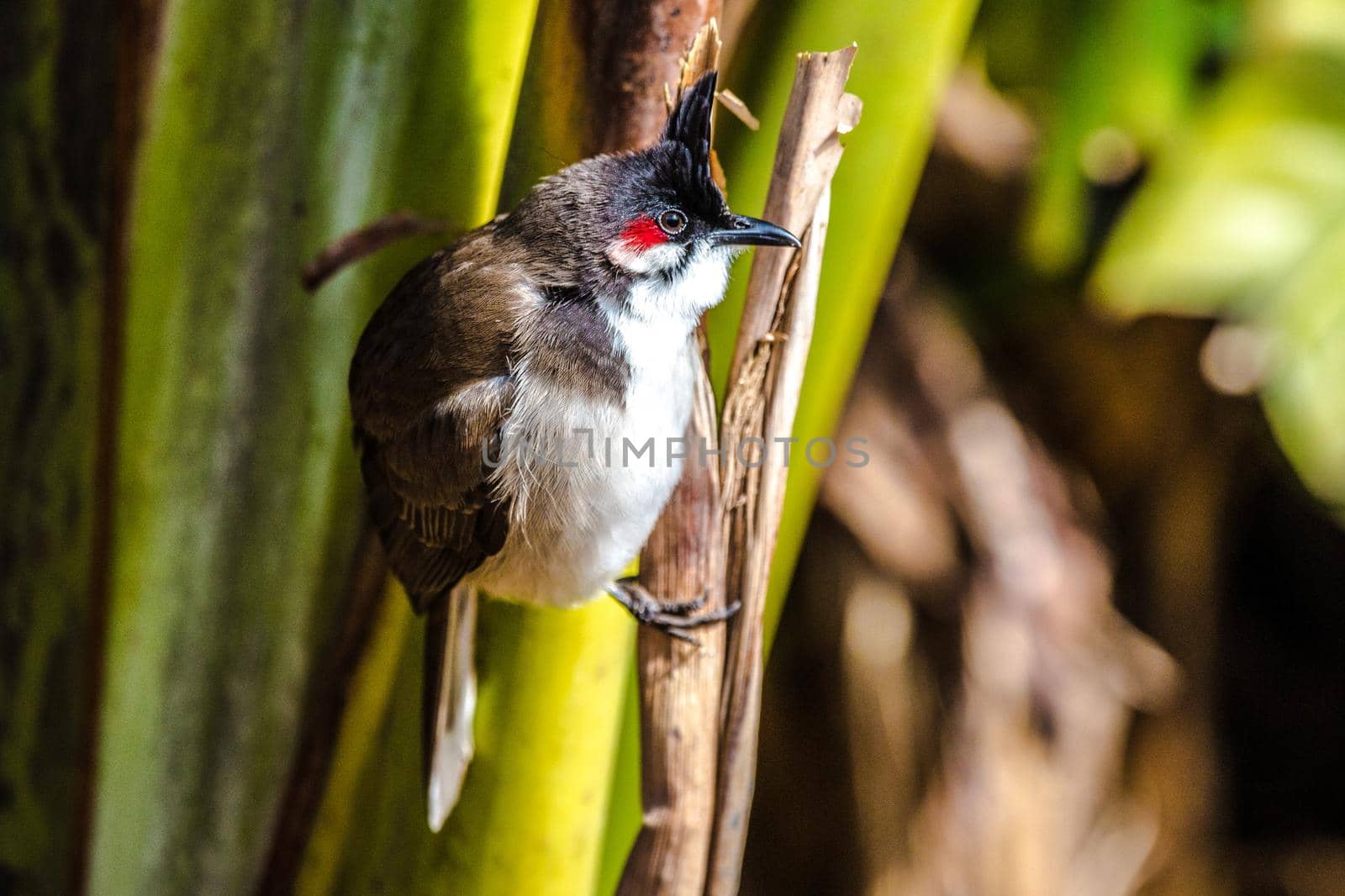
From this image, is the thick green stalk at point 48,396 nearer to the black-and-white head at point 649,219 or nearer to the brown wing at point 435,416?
the brown wing at point 435,416

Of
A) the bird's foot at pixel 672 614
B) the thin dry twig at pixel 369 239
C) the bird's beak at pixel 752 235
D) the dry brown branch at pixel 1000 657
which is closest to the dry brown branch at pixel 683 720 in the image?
the bird's foot at pixel 672 614

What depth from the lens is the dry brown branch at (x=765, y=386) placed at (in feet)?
2.55

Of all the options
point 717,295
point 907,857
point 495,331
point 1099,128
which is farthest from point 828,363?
point 907,857

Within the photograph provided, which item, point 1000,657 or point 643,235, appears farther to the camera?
point 1000,657

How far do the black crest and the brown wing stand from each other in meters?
0.19

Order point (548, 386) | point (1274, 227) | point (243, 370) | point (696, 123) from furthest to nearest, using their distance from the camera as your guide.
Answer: point (1274, 227)
point (243, 370)
point (548, 386)
point (696, 123)

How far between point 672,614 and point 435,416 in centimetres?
28

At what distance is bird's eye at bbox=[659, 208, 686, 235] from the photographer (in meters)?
0.90

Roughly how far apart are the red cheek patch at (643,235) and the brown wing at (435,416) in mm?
113

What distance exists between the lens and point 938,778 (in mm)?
1903

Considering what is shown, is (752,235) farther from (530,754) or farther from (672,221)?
(530,754)

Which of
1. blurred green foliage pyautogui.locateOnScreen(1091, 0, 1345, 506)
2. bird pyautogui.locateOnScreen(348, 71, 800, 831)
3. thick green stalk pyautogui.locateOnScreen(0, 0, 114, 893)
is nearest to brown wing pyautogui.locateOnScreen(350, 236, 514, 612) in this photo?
bird pyautogui.locateOnScreen(348, 71, 800, 831)

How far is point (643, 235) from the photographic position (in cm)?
92

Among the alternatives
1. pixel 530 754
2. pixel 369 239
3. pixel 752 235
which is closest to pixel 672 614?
pixel 530 754
